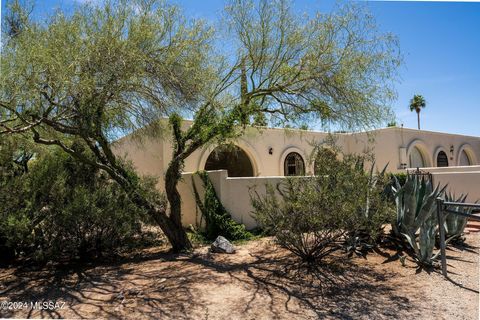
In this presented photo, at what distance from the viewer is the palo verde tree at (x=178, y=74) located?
6078mm

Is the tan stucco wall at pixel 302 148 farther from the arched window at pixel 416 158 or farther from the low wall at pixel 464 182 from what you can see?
the low wall at pixel 464 182

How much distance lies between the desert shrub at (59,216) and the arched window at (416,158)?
68.7ft

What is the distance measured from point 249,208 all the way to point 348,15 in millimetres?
6325

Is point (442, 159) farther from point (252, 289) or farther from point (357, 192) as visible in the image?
point (252, 289)

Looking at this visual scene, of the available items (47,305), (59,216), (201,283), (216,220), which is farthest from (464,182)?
(47,305)

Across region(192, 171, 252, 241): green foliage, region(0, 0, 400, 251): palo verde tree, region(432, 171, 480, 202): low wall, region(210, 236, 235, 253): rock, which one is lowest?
region(210, 236, 235, 253): rock

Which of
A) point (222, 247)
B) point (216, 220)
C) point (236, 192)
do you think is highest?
point (236, 192)

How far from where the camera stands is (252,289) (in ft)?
20.3

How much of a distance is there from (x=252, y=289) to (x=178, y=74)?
408 centimetres

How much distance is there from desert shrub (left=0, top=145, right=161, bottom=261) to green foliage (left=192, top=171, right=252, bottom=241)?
277 centimetres

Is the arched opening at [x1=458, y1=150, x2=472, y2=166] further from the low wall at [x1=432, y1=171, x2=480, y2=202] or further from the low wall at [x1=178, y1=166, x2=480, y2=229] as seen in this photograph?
the low wall at [x1=178, y1=166, x2=480, y2=229]

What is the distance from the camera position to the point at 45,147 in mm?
9844

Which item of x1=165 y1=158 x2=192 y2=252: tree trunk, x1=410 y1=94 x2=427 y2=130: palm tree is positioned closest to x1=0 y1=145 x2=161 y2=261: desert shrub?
x1=165 y1=158 x2=192 y2=252: tree trunk

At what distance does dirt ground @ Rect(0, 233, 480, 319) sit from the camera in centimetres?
529
